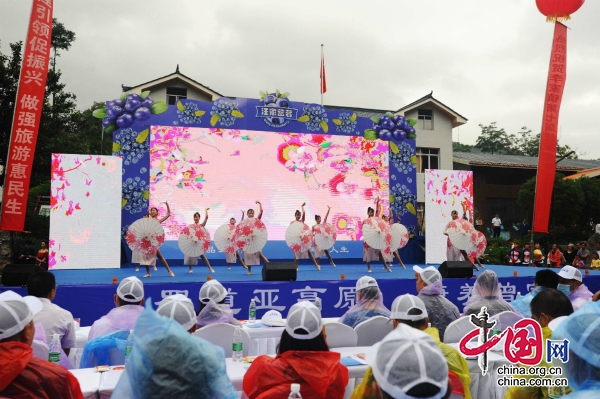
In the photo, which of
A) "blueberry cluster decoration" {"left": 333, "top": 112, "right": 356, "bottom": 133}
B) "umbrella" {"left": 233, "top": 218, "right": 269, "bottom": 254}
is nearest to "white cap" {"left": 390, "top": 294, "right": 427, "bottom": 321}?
"umbrella" {"left": 233, "top": 218, "right": 269, "bottom": 254}

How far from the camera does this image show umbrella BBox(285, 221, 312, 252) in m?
10.5

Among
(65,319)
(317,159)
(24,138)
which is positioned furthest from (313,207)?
(65,319)

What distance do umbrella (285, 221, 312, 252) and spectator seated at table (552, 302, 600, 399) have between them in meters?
8.93

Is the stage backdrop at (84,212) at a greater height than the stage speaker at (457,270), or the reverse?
the stage backdrop at (84,212)

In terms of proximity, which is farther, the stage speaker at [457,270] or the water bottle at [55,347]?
the stage speaker at [457,270]

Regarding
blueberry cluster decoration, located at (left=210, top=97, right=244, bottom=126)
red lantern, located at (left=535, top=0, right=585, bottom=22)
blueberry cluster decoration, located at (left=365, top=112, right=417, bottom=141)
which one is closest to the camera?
red lantern, located at (left=535, top=0, right=585, bottom=22)

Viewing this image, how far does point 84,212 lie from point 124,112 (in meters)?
2.49

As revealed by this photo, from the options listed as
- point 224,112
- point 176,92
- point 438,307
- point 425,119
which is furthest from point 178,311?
point 425,119

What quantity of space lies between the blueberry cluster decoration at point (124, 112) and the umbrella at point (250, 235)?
11.7 feet

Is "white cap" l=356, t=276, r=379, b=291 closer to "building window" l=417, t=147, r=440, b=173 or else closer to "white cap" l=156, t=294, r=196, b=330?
"white cap" l=156, t=294, r=196, b=330

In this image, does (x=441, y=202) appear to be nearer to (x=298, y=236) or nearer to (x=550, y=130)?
(x=550, y=130)

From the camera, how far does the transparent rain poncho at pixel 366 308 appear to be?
415 cm

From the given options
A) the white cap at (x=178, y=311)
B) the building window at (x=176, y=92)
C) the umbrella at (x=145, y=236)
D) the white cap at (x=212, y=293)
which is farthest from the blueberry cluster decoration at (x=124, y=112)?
the white cap at (x=178, y=311)

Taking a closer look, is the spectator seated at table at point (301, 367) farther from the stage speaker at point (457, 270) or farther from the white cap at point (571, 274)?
the stage speaker at point (457, 270)
